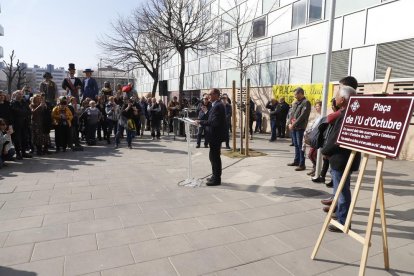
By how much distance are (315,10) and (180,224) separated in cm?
1143

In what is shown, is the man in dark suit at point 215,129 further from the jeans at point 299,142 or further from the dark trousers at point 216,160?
the jeans at point 299,142

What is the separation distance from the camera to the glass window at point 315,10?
1245 centimetres

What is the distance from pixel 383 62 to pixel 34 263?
1051 centimetres

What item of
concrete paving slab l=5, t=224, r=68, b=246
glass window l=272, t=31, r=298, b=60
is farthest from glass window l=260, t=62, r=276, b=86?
concrete paving slab l=5, t=224, r=68, b=246

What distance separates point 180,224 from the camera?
438cm

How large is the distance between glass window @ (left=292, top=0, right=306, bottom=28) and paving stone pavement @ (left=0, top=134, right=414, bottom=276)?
26.6 ft

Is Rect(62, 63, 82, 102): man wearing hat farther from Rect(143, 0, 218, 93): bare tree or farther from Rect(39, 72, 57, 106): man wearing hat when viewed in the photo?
Rect(143, 0, 218, 93): bare tree

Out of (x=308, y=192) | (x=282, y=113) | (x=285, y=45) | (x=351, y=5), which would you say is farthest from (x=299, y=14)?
(x=308, y=192)

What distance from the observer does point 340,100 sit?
3887 mm

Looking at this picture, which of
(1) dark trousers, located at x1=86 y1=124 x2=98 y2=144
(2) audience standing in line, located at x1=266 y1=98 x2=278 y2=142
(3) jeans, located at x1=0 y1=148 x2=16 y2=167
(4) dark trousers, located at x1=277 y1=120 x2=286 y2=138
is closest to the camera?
(3) jeans, located at x1=0 y1=148 x2=16 y2=167

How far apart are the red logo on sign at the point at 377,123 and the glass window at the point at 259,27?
13642 mm

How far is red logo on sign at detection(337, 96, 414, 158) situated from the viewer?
2.72 m

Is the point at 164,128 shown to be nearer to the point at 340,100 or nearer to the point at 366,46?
the point at 366,46

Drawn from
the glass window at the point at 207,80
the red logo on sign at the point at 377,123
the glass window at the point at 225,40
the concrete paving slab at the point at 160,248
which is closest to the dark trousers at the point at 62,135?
the concrete paving slab at the point at 160,248
